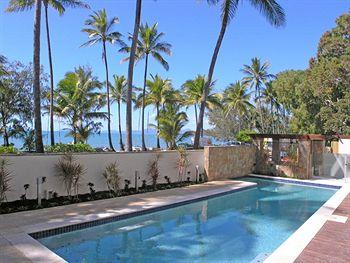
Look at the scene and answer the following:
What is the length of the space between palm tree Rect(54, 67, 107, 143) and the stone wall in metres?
11.3

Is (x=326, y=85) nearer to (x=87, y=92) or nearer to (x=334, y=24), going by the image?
(x=334, y=24)

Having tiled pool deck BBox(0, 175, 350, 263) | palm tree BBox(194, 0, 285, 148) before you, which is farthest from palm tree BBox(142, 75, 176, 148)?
tiled pool deck BBox(0, 175, 350, 263)

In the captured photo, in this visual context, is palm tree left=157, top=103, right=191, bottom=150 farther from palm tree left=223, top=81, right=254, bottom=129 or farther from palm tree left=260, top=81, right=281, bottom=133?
palm tree left=260, top=81, right=281, bottom=133

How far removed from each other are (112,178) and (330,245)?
731 centimetres

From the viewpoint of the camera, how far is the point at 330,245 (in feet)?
22.1

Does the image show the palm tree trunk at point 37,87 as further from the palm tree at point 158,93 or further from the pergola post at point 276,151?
the palm tree at point 158,93

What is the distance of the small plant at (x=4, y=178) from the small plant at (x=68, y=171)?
147 centimetres

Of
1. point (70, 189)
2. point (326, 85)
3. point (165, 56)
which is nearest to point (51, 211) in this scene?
point (70, 189)

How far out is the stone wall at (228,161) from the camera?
16500 millimetres

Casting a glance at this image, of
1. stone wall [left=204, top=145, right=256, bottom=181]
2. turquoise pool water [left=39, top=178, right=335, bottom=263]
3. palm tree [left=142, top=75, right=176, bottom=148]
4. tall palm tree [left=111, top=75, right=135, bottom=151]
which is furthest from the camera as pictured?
tall palm tree [left=111, top=75, right=135, bottom=151]

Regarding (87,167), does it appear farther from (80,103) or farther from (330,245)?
(80,103)

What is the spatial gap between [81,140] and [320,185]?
641 inches

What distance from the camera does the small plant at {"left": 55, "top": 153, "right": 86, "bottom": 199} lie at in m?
10.5

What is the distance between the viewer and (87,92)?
25.0 metres
